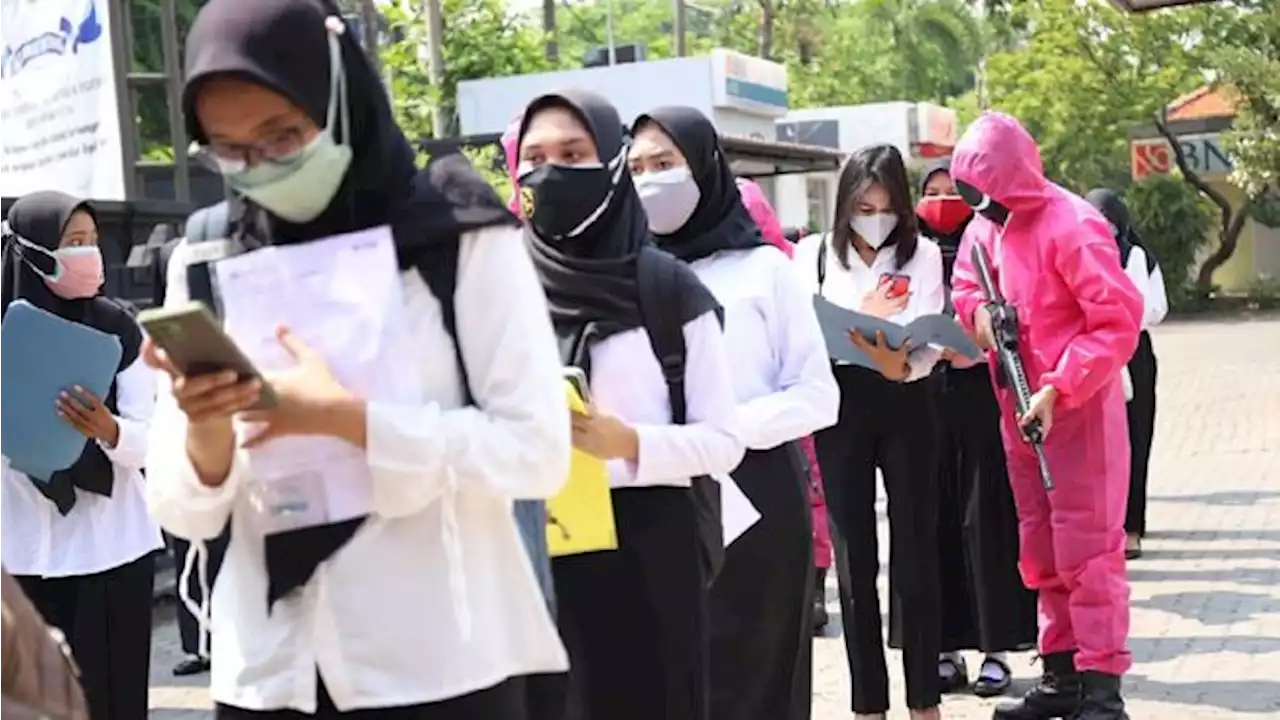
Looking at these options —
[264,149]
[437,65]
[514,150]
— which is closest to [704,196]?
[514,150]

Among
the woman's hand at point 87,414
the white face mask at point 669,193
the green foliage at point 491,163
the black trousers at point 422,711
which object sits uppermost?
the green foliage at point 491,163

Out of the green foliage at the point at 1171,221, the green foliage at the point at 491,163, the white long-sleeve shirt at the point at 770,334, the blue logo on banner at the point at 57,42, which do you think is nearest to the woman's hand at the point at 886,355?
the white long-sleeve shirt at the point at 770,334

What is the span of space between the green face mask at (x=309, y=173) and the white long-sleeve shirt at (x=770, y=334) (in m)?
2.27

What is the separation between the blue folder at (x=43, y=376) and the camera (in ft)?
15.4

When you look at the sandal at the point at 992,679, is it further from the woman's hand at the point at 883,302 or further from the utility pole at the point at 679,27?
the utility pole at the point at 679,27

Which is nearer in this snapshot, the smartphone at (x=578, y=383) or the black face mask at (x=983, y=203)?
the smartphone at (x=578, y=383)

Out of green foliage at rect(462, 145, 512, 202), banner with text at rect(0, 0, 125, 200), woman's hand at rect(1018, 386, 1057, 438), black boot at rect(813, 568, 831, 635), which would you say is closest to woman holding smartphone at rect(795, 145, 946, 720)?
woman's hand at rect(1018, 386, 1057, 438)

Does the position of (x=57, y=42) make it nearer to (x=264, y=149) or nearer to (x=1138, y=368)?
(x=1138, y=368)

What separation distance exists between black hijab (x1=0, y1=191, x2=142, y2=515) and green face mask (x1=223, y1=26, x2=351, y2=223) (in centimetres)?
287

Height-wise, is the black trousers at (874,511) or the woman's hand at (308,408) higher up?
the woman's hand at (308,408)

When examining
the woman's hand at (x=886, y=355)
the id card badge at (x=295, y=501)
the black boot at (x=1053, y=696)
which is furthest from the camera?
the black boot at (x=1053, y=696)

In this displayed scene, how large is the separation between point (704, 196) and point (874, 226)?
1597mm

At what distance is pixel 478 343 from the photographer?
103 inches

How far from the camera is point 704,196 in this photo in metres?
4.83
